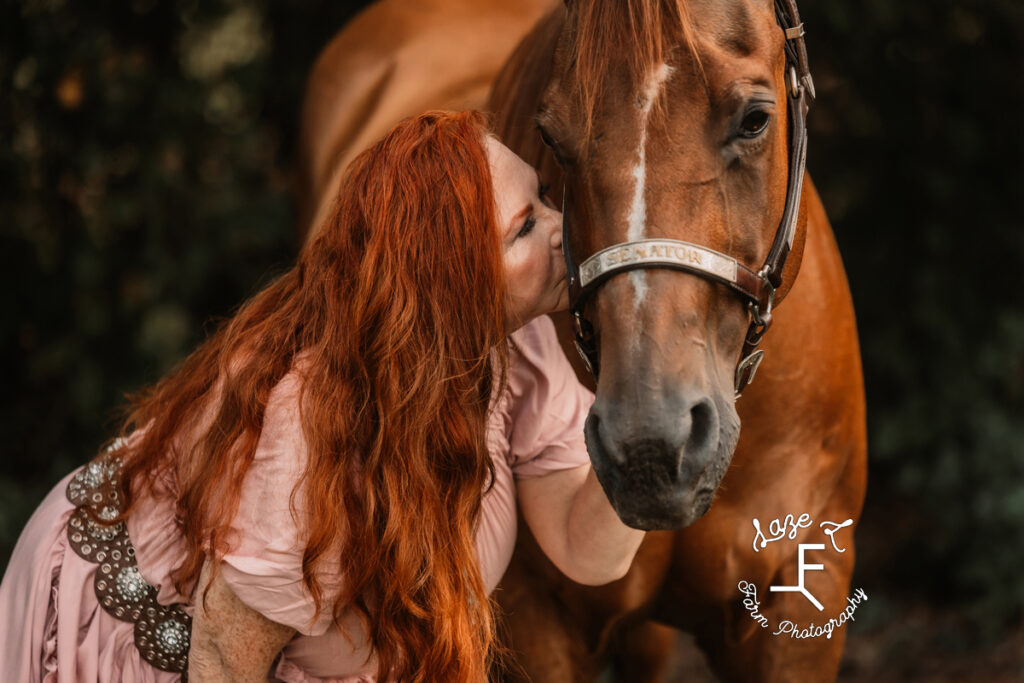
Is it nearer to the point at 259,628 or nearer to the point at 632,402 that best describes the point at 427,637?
the point at 259,628

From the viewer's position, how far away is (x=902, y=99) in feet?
9.25

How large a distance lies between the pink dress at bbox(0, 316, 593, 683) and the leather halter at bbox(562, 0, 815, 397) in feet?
0.71

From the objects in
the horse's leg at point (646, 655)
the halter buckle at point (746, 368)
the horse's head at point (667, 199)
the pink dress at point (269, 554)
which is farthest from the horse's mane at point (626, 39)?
the horse's leg at point (646, 655)

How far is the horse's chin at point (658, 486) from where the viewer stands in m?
1.08

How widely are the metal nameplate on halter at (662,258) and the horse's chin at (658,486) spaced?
162mm

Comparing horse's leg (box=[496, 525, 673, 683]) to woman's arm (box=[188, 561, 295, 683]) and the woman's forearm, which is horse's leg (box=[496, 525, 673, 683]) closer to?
the woman's forearm

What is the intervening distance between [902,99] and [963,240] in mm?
409

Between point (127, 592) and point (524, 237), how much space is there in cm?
65

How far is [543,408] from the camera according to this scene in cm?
147

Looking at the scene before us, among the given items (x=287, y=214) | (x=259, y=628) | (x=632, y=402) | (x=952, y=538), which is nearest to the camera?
(x=632, y=402)

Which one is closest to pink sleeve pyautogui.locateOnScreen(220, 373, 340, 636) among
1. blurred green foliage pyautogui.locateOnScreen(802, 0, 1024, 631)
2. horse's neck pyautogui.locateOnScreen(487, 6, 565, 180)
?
horse's neck pyautogui.locateOnScreen(487, 6, 565, 180)

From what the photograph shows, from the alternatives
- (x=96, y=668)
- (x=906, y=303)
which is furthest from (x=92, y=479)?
(x=906, y=303)

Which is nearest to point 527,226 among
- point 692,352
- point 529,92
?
point 692,352

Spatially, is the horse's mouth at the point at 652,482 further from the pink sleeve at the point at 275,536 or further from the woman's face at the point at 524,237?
the pink sleeve at the point at 275,536
